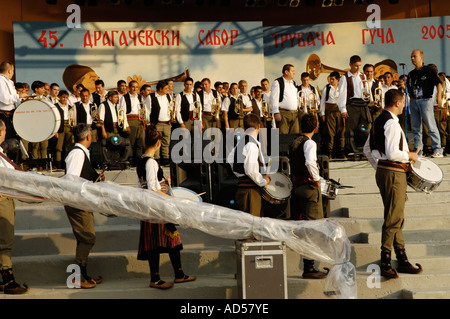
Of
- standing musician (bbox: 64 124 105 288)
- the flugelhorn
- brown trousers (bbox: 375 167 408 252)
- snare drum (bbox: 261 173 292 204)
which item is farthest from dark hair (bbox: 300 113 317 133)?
the flugelhorn

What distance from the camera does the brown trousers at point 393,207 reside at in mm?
6305

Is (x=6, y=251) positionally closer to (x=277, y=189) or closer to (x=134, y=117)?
(x=277, y=189)

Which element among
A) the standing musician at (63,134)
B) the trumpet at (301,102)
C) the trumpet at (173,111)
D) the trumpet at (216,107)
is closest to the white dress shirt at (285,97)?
the trumpet at (301,102)

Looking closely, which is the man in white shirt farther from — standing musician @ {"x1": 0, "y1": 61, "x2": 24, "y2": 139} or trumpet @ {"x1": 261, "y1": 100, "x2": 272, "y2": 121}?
trumpet @ {"x1": 261, "y1": 100, "x2": 272, "y2": 121}

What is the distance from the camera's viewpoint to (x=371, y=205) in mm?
8148

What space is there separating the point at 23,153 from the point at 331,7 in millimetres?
9089

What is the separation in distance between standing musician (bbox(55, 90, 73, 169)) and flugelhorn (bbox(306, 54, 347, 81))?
5766 mm

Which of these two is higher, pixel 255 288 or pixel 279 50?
pixel 279 50

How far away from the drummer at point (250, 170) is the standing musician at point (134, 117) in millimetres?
5328

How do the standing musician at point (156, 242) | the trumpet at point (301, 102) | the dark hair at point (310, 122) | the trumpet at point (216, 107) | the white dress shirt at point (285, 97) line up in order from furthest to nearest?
the trumpet at point (216, 107) < the trumpet at point (301, 102) < the white dress shirt at point (285, 97) < the dark hair at point (310, 122) < the standing musician at point (156, 242)

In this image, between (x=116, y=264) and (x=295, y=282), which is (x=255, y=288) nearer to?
(x=295, y=282)

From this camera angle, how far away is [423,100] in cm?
1033

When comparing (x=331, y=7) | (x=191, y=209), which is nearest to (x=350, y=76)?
(x=331, y=7)

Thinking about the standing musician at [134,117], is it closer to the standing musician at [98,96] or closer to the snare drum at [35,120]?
the standing musician at [98,96]
